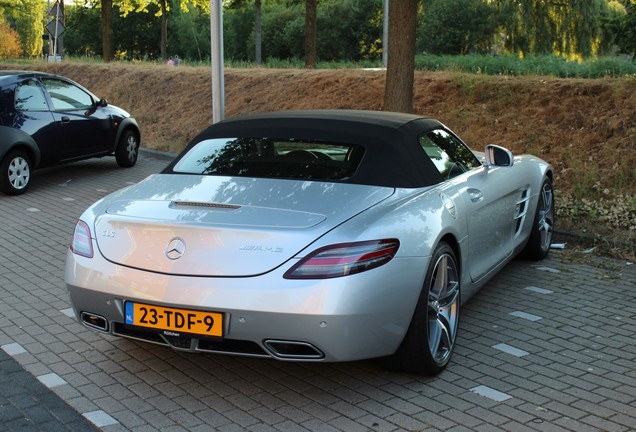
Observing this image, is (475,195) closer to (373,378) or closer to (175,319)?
(373,378)

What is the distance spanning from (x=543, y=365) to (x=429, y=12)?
151 ft

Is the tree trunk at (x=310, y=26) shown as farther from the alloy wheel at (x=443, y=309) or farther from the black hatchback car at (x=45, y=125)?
the alloy wheel at (x=443, y=309)

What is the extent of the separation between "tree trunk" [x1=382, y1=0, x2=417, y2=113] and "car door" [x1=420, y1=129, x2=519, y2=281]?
4.96 metres

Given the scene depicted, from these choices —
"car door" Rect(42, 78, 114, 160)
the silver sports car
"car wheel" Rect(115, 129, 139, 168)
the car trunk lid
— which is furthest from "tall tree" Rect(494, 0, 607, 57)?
the car trunk lid

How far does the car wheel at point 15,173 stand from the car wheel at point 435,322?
751 centimetres

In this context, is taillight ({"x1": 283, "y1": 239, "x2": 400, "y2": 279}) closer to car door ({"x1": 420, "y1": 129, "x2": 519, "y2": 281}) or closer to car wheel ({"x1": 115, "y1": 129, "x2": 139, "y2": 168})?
car door ({"x1": 420, "y1": 129, "x2": 519, "y2": 281})

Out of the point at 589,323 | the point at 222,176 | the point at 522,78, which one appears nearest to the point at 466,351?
the point at 589,323

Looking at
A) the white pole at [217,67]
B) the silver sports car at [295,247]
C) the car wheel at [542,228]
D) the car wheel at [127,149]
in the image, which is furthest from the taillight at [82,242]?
the car wheel at [127,149]

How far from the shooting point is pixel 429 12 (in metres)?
48.8

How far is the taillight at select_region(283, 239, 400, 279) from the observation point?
12.9 ft

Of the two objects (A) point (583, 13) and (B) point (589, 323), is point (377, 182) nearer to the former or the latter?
(B) point (589, 323)

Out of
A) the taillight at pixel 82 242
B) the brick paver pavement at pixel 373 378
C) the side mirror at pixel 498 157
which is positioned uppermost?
the side mirror at pixel 498 157

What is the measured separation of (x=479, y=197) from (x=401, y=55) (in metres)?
5.87

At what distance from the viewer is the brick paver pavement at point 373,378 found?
4.07m
